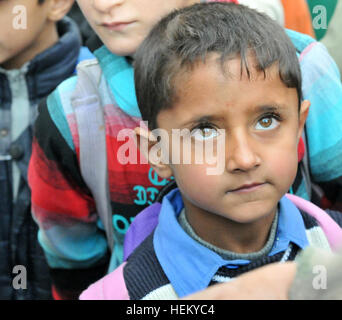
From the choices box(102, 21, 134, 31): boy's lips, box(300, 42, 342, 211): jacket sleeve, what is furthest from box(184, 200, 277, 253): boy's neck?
box(102, 21, 134, 31): boy's lips

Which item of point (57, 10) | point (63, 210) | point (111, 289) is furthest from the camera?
point (57, 10)

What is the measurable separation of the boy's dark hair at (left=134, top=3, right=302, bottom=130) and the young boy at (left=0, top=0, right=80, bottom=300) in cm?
87

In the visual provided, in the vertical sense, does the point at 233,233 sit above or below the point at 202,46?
below

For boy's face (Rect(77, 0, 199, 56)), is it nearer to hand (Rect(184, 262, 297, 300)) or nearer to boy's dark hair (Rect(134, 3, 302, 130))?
boy's dark hair (Rect(134, 3, 302, 130))

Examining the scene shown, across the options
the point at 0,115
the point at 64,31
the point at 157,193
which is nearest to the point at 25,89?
the point at 0,115

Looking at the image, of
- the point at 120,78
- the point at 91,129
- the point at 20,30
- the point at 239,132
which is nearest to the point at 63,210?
the point at 91,129

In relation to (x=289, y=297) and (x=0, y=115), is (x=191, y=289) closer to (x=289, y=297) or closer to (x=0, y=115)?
(x=289, y=297)

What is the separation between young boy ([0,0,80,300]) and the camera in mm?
2164

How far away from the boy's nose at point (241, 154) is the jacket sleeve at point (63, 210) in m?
0.66

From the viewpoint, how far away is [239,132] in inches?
48.0

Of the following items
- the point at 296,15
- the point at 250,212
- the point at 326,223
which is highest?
the point at 296,15

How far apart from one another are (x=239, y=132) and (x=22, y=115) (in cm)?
123

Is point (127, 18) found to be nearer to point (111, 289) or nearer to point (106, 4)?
point (106, 4)
